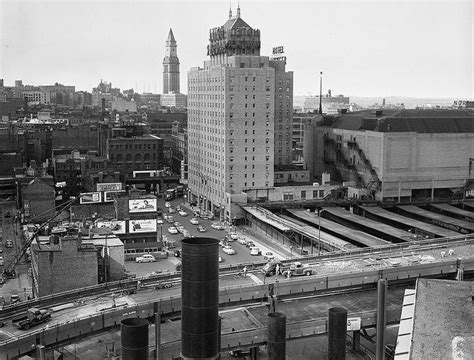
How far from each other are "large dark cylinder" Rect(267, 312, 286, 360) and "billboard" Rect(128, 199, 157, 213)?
3926 cm

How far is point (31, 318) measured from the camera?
39.5m

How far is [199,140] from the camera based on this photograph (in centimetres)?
10556

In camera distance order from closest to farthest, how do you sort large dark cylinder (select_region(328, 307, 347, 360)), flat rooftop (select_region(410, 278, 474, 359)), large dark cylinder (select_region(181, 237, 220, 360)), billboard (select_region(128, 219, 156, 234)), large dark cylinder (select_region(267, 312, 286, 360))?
flat rooftop (select_region(410, 278, 474, 359))
large dark cylinder (select_region(181, 237, 220, 360))
large dark cylinder (select_region(267, 312, 286, 360))
large dark cylinder (select_region(328, 307, 347, 360))
billboard (select_region(128, 219, 156, 234))

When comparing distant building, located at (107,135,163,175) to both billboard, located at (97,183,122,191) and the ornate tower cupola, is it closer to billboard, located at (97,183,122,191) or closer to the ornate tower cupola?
billboard, located at (97,183,122,191)

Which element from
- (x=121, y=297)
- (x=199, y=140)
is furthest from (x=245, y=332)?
(x=199, y=140)

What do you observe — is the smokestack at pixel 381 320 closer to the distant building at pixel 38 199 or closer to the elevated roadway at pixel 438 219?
the elevated roadway at pixel 438 219

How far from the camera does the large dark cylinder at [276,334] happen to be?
37.0 metres

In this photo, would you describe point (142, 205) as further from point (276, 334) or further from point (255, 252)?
point (276, 334)

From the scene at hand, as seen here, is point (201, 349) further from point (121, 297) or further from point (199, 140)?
point (199, 140)

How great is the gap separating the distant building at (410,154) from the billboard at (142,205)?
112 ft

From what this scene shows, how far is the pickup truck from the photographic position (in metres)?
39.2

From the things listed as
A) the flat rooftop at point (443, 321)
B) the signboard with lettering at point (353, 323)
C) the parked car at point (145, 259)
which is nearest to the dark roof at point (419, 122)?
the parked car at point (145, 259)

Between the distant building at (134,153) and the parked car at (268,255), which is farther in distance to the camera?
the distant building at (134,153)

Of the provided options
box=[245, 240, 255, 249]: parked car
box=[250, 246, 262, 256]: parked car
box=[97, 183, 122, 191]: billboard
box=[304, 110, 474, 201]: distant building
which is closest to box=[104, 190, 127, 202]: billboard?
box=[97, 183, 122, 191]: billboard
